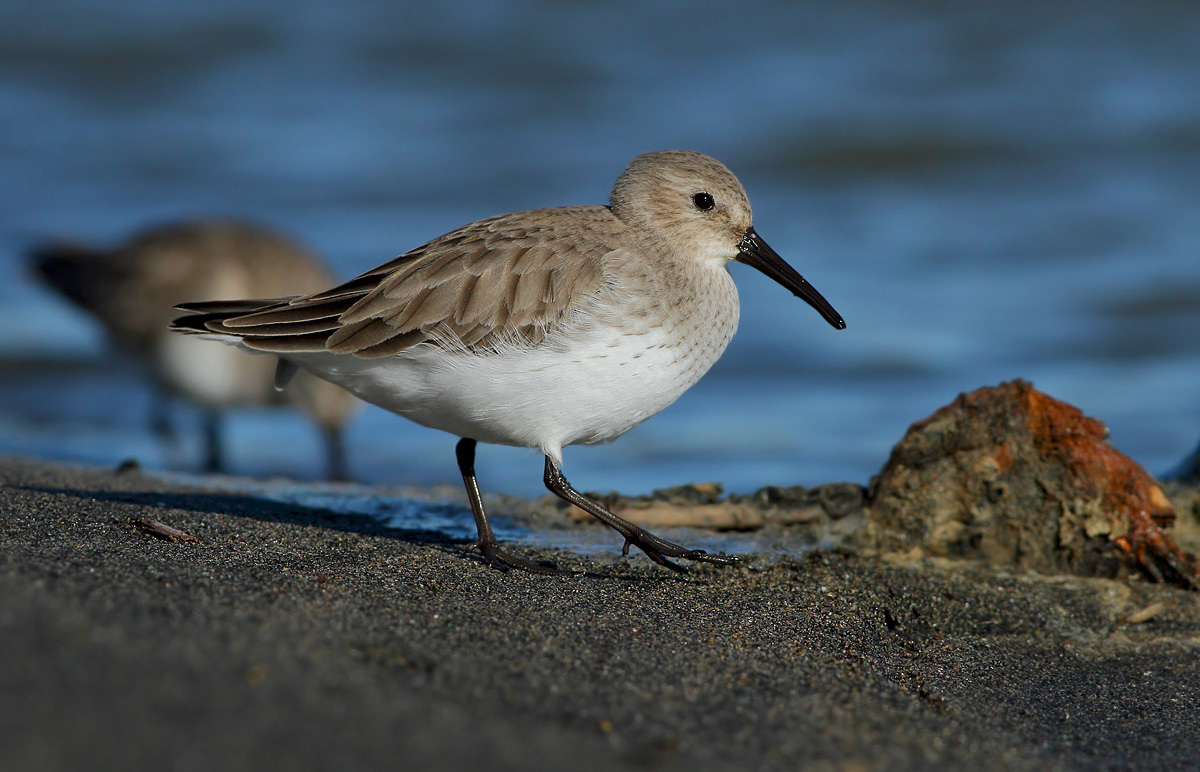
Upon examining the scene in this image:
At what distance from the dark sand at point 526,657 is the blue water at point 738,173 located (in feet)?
10.7

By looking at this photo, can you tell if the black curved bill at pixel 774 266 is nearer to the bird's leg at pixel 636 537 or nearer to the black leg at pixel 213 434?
the bird's leg at pixel 636 537

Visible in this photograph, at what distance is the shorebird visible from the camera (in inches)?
Result: 336

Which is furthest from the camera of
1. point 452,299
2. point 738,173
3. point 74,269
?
point 738,173

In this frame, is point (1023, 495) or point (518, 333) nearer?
point (518, 333)

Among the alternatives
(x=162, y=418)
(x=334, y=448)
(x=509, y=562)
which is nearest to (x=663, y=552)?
(x=509, y=562)

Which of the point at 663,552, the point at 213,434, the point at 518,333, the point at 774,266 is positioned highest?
the point at 774,266

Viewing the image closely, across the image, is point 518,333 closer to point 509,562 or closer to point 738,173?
point 509,562

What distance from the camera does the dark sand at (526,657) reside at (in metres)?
2.21

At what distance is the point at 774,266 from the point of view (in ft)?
16.4

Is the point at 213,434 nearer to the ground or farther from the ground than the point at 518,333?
nearer to the ground

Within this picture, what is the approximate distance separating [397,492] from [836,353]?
507 centimetres

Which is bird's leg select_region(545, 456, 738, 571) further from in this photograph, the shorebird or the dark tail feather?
the dark tail feather

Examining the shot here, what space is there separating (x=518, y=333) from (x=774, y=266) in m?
1.38

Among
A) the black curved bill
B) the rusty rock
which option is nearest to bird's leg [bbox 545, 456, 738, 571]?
the rusty rock
